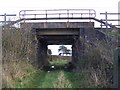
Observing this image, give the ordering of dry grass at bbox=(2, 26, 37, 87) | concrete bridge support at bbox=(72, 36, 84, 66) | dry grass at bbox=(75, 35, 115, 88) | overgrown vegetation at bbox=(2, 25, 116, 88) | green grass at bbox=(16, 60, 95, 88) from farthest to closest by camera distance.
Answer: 1. concrete bridge support at bbox=(72, 36, 84, 66)
2. dry grass at bbox=(2, 26, 37, 87)
3. green grass at bbox=(16, 60, 95, 88)
4. overgrown vegetation at bbox=(2, 25, 116, 88)
5. dry grass at bbox=(75, 35, 115, 88)

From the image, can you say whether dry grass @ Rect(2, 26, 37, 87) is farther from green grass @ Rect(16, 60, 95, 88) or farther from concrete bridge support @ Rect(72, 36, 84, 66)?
concrete bridge support @ Rect(72, 36, 84, 66)

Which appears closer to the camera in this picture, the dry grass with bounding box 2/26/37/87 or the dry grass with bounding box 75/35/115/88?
the dry grass with bounding box 75/35/115/88

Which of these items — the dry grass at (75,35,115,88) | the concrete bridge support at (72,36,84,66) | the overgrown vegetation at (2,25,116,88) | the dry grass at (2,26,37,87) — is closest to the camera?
the dry grass at (75,35,115,88)

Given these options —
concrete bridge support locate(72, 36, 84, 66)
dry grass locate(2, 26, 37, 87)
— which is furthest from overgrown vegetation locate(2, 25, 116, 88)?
concrete bridge support locate(72, 36, 84, 66)

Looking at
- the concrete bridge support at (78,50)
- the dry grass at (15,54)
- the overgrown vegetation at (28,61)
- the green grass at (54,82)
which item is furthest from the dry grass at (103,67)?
the concrete bridge support at (78,50)

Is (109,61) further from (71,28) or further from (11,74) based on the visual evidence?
(71,28)

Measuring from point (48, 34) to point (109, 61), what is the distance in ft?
70.9

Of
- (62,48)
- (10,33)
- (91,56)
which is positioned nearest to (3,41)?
(10,33)

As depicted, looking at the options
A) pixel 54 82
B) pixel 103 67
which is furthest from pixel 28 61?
pixel 103 67

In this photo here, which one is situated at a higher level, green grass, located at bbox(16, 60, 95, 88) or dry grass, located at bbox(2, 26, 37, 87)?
dry grass, located at bbox(2, 26, 37, 87)

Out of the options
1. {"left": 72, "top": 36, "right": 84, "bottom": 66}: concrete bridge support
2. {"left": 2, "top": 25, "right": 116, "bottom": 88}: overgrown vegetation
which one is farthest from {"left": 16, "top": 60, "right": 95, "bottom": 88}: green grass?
{"left": 72, "top": 36, "right": 84, "bottom": 66}: concrete bridge support

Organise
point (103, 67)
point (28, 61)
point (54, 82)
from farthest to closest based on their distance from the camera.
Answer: point (28, 61), point (54, 82), point (103, 67)

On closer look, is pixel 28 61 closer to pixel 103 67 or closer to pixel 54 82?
pixel 54 82

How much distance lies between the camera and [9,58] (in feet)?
62.8
